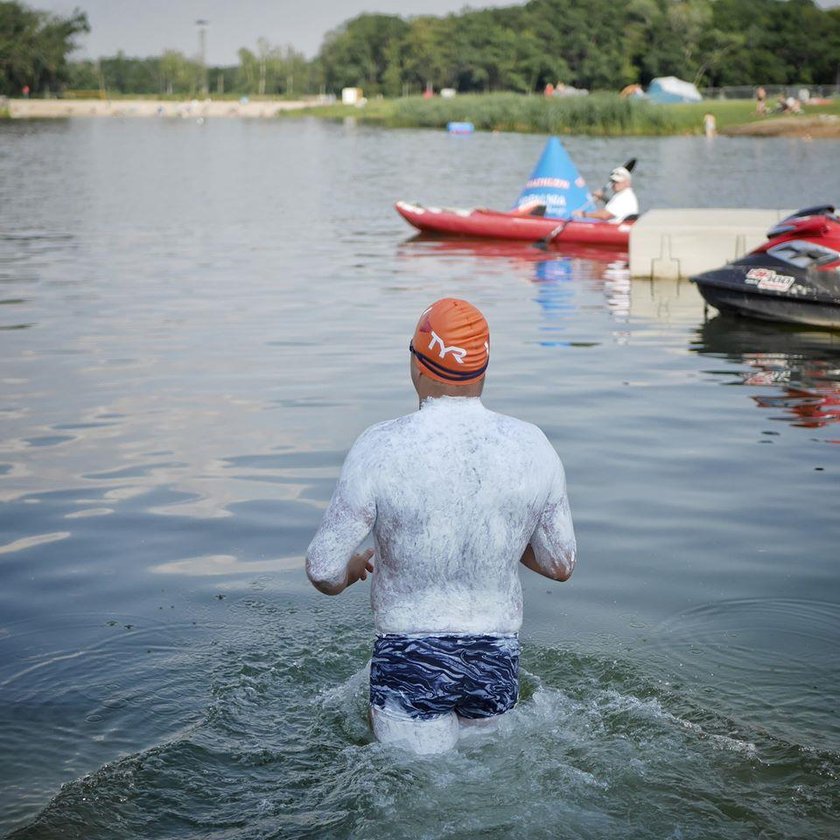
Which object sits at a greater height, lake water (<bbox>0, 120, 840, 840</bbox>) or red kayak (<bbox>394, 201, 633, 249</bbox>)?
red kayak (<bbox>394, 201, 633, 249</bbox>)

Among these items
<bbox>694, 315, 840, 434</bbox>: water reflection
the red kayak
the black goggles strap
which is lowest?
<bbox>694, 315, 840, 434</bbox>: water reflection

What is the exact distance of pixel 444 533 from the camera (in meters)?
3.74

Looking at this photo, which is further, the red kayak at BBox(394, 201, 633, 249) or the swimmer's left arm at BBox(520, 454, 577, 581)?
the red kayak at BBox(394, 201, 633, 249)

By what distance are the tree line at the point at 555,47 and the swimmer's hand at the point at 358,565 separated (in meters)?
123

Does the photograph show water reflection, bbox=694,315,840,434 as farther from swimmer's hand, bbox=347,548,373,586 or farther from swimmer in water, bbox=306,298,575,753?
swimmer's hand, bbox=347,548,373,586

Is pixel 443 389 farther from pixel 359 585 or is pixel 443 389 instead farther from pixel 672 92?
pixel 672 92

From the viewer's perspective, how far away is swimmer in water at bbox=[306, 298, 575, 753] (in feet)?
12.1

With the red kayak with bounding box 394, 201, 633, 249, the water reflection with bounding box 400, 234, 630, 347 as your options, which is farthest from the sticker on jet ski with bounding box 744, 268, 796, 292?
the red kayak with bounding box 394, 201, 633, 249

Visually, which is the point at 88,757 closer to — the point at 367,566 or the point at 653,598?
the point at 367,566

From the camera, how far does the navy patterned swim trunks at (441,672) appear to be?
3850mm

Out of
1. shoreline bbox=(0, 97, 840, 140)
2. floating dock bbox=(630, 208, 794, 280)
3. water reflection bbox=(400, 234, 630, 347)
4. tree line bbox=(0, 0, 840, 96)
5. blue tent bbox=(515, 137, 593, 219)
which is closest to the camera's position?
water reflection bbox=(400, 234, 630, 347)

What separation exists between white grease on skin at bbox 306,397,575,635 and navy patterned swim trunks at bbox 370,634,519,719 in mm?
49

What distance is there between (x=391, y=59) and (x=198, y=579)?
18357 centimetres

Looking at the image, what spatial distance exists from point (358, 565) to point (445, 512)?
339mm
